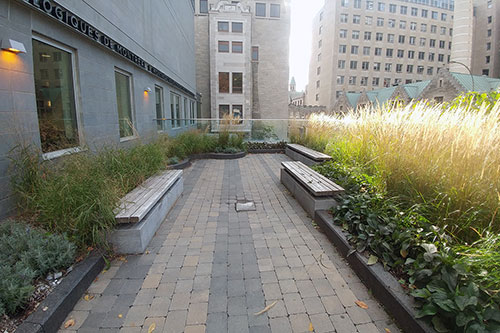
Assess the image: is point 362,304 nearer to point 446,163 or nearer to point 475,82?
point 446,163

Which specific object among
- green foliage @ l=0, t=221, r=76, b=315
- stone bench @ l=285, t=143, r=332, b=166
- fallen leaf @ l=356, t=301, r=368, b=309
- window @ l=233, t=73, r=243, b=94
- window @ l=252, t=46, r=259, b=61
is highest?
window @ l=252, t=46, r=259, b=61

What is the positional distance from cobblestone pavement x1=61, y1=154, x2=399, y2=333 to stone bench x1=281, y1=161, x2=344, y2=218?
0.92 feet

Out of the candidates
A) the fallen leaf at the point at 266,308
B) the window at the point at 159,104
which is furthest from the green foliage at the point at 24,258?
the window at the point at 159,104

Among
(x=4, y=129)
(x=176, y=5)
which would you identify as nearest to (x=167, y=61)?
(x=176, y=5)

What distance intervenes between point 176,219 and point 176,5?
501 inches

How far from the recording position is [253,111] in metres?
29.4

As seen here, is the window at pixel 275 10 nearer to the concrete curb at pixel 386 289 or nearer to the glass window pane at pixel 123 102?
the glass window pane at pixel 123 102

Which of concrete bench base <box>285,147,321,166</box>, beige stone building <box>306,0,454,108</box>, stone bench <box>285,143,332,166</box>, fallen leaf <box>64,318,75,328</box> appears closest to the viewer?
fallen leaf <box>64,318,75,328</box>

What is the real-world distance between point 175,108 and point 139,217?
38.4 feet

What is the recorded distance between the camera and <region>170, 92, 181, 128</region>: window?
11095 mm

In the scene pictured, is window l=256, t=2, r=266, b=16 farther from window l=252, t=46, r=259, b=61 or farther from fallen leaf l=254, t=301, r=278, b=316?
fallen leaf l=254, t=301, r=278, b=316

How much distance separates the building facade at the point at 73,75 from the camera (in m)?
3.22

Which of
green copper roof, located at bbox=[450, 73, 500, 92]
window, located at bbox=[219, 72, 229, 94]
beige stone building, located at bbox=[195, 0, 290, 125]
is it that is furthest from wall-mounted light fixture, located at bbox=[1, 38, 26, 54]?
green copper roof, located at bbox=[450, 73, 500, 92]

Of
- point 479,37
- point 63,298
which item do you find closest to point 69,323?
point 63,298
